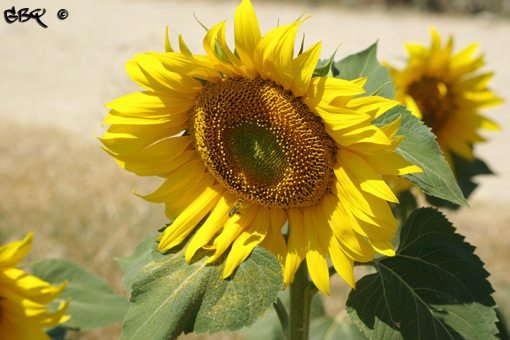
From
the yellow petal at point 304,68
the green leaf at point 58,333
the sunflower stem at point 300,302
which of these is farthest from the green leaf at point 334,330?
the yellow petal at point 304,68

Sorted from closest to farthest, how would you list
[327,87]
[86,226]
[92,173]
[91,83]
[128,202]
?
1. [327,87]
2. [86,226]
3. [128,202]
4. [92,173]
5. [91,83]

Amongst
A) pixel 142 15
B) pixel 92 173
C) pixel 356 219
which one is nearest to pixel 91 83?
pixel 142 15

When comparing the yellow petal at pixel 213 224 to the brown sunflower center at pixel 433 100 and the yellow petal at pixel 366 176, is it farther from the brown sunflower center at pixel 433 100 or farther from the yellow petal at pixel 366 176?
the brown sunflower center at pixel 433 100

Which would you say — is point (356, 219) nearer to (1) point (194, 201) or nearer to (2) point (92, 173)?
(1) point (194, 201)

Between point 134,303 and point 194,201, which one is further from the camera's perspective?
point 194,201

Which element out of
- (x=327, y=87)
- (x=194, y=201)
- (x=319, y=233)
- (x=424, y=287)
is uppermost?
(x=327, y=87)

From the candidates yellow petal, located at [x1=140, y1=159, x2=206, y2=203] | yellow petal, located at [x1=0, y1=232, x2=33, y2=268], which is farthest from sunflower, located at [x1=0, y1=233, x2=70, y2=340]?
yellow petal, located at [x1=140, y1=159, x2=206, y2=203]

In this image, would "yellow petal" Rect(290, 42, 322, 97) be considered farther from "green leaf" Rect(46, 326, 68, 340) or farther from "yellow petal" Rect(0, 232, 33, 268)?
"green leaf" Rect(46, 326, 68, 340)

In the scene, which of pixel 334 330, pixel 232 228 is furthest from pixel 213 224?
pixel 334 330
